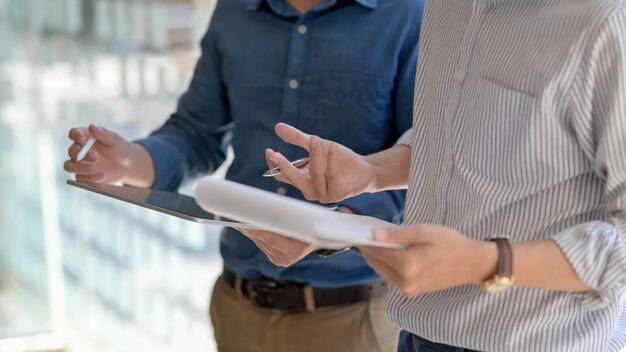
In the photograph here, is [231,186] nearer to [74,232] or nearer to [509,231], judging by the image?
[509,231]

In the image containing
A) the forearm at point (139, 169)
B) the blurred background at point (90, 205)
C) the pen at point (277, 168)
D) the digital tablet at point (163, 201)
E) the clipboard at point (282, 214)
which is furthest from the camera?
the blurred background at point (90, 205)

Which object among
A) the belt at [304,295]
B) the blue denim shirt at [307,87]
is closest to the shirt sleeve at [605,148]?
the blue denim shirt at [307,87]

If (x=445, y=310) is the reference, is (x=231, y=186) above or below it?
above

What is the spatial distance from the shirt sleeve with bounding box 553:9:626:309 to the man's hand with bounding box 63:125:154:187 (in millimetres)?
880

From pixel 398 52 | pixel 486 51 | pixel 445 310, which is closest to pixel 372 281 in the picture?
pixel 398 52

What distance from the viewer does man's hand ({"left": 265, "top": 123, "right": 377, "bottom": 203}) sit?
3.97ft

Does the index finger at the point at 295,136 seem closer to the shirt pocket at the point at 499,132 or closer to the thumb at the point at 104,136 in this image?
the shirt pocket at the point at 499,132

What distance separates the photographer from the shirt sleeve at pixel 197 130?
1.67 m

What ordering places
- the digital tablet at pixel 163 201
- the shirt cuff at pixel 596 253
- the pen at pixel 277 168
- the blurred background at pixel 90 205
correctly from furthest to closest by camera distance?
1. the blurred background at pixel 90 205
2. the pen at pixel 277 168
3. the digital tablet at pixel 163 201
4. the shirt cuff at pixel 596 253

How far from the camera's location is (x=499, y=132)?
1.02 m

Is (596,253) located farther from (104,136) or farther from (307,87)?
(104,136)

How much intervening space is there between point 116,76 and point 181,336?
921 millimetres

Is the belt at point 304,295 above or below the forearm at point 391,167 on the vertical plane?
below

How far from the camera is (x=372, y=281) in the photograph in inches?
63.1
